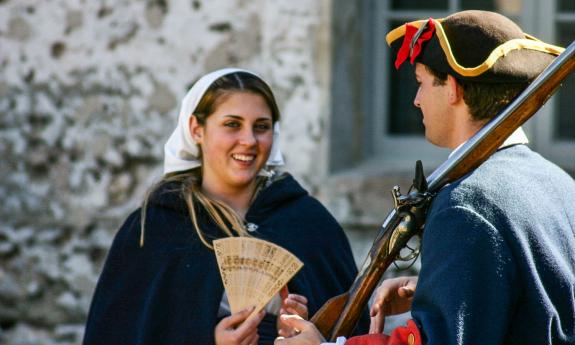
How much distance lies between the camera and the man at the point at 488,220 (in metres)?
2.96

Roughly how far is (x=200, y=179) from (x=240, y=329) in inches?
29.6

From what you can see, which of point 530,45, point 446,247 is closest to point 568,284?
point 446,247

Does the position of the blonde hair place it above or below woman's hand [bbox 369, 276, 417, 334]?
above

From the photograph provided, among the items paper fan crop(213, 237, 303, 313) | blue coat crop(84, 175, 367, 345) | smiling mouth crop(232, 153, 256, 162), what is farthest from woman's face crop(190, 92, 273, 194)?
paper fan crop(213, 237, 303, 313)

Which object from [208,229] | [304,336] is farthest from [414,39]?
[208,229]

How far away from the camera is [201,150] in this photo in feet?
15.1

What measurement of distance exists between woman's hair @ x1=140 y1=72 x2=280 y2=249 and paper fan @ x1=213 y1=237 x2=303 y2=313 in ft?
0.96

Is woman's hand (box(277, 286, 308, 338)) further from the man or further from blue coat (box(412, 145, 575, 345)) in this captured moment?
blue coat (box(412, 145, 575, 345))

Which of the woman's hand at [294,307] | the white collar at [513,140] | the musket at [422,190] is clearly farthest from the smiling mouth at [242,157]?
the white collar at [513,140]

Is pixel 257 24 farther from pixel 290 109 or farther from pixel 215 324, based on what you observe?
pixel 215 324

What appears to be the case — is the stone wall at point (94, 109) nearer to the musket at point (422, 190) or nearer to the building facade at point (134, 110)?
the building facade at point (134, 110)

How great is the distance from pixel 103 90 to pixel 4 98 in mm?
516

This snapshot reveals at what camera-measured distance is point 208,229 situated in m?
4.39

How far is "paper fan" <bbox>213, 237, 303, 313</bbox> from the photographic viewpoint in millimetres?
4039
